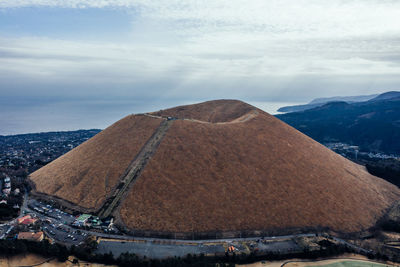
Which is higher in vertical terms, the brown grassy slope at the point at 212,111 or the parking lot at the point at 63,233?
the brown grassy slope at the point at 212,111

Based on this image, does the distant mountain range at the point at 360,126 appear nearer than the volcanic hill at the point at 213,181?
No

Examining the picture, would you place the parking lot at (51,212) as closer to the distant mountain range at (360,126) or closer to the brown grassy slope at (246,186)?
the brown grassy slope at (246,186)

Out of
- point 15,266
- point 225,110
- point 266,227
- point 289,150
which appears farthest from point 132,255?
point 225,110

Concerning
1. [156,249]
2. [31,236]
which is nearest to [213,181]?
[156,249]

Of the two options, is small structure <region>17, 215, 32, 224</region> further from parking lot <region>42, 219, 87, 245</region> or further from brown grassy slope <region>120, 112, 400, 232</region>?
brown grassy slope <region>120, 112, 400, 232</region>

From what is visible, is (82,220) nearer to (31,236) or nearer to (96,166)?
(31,236)

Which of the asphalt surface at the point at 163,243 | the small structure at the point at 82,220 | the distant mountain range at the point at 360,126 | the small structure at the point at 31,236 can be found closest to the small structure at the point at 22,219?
the asphalt surface at the point at 163,243
